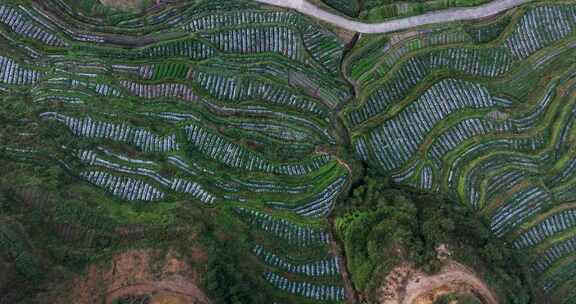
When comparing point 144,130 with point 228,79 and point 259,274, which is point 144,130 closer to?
point 228,79

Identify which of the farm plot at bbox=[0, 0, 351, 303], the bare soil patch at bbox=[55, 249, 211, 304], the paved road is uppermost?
the paved road

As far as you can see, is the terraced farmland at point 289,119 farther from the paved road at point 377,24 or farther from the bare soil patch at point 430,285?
the bare soil patch at point 430,285

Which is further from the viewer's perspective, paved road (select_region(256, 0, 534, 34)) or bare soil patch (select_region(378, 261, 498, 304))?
paved road (select_region(256, 0, 534, 34))

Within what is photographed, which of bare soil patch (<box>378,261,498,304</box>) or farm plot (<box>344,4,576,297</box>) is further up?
farm plot (<box>344,4,576,297</box>)

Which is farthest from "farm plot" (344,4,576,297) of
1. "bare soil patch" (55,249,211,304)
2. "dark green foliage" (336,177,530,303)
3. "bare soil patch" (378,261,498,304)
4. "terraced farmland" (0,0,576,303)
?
"bare soil patch" (55,249,211,304)

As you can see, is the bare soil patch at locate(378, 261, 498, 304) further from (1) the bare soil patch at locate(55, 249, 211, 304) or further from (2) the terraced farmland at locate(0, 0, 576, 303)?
(1) the bare soil patch at locate(55, 249, 211, 304)

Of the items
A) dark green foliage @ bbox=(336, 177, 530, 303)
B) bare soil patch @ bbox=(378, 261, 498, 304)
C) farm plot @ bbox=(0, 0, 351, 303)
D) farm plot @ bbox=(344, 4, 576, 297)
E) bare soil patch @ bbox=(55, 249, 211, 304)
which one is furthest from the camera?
farm plot @ bbox=(344, 4, 576, 297)

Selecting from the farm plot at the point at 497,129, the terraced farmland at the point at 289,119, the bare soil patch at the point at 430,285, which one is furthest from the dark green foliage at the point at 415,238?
the farm plot at the point at 497,129

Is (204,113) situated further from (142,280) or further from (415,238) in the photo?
(415,238)

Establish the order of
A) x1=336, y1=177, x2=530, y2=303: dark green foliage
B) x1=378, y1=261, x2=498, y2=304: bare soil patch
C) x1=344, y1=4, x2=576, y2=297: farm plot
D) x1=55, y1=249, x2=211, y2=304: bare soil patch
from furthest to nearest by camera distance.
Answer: x1=344, y1=4, x2=576, y2=297: farm plot < x1=336, y1=177, x2=530, y2=303: dark green foliage < x1=378, y1=261, x2=498, y2=304: bare soil patch < x1=55, y1=249, x2=211, y2=304: bare soil patch
